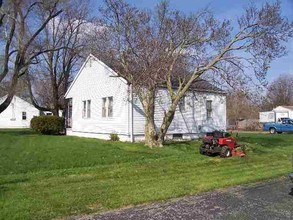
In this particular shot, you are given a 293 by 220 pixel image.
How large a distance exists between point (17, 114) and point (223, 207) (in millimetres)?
60255

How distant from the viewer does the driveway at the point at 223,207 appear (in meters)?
6.79

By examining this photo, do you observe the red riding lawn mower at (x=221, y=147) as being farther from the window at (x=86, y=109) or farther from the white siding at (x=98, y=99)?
the window at (x=86, y=109)

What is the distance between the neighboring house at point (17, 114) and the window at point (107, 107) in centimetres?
3898

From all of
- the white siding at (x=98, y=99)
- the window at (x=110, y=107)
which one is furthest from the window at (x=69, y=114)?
the window at (x=110, y=107)

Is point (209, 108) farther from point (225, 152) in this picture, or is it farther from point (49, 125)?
point (49, 125)

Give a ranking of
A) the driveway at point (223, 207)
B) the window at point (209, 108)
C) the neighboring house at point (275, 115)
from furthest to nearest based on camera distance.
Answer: the neighboring house at point (275, 115)
the window at point (209, 108)
the driveway at point (223, 207)

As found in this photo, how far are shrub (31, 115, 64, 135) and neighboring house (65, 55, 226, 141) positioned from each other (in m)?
2.41

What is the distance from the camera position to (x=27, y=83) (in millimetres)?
41094

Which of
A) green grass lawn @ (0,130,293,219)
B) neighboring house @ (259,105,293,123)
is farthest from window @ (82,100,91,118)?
neighboring house @ (259,105,293,123)

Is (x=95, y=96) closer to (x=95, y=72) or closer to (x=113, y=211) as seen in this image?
(x=95, y=72)

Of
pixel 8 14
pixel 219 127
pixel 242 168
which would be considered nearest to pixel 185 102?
pixel 219 127

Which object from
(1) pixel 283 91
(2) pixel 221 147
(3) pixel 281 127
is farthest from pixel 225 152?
(1) pixel 283 91

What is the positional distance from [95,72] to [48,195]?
1909cm

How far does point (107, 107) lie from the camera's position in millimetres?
25094
